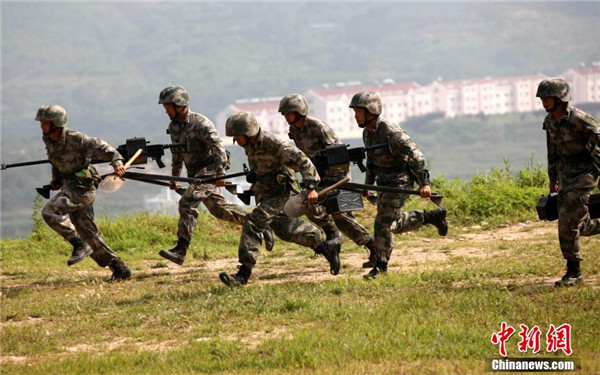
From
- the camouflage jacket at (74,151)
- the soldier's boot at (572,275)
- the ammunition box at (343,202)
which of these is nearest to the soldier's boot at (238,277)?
the ammunition box at (343,202)

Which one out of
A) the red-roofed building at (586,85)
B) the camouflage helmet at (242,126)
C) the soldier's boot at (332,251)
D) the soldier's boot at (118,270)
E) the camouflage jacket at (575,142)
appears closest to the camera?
the camouflage jacket at (575,142)

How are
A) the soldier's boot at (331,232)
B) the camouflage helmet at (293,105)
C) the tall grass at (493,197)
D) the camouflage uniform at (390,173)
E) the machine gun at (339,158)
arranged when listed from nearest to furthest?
the machine gun at (339,158) → the camouflage uniform at (390,173) → the camouflage helmet at (293,105) → the soldier's boot at (331,232) → the tall grass at (493,197)

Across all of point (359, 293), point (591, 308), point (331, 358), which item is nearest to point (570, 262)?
point (591, 308)

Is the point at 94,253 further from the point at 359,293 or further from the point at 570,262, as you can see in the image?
the point at 570,262

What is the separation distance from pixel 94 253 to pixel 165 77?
179357mm

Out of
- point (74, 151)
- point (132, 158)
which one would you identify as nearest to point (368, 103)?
point (132, 158)

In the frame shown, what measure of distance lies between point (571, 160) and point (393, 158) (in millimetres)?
1958

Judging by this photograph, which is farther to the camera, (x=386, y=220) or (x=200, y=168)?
(x=200, y=168)

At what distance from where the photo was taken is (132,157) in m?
11.8

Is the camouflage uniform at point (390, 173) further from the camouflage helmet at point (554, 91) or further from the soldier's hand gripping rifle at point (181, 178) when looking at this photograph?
the camouflage helmet at point (554, 91)

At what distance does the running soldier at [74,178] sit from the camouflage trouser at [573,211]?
4.77 metres

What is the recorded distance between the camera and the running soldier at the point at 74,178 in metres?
11.8

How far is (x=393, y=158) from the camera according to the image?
11.0 meters

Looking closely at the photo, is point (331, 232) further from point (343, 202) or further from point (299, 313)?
point (299, 313)
